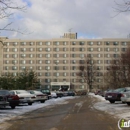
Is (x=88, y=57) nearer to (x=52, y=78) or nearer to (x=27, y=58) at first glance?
(x=52, y=78)

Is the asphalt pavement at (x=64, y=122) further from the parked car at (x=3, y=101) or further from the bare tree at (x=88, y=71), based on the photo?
the bare tree at (x=88, y=71)

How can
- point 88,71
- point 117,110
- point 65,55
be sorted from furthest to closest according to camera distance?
point 65,55, point 88,71, point 117,110

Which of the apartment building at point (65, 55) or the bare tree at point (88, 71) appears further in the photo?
the apartment building at point (65, 55)

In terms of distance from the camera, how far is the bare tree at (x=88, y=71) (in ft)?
377

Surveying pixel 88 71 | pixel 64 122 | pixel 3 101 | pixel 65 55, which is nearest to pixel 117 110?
pixel 64 122

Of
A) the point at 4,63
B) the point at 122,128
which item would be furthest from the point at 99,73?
the point at 122,128

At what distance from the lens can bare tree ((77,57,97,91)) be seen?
377ft

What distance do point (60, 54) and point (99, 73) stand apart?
17.1 metres

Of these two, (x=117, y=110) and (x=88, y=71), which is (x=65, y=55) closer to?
(x=88, y=71)

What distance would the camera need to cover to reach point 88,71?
114875 millimetres

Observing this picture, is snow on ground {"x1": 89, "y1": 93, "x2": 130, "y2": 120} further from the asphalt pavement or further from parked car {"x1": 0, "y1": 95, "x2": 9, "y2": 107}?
parked car {"x1": 0, "y1": 95, "x2": 9, "y2": 107}

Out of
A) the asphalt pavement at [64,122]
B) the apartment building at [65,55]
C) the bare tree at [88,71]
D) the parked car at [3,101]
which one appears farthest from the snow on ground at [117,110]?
the apartment building at [65,55]

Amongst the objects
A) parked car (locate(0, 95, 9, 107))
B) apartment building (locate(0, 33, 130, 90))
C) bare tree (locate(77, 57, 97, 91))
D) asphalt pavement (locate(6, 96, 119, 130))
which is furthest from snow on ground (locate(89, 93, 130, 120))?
apartment building (locate(0, 33, 130, 90))

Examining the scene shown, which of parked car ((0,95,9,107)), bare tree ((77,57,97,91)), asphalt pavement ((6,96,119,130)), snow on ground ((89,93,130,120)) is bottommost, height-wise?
snow on ground ((89,93,130,120))
